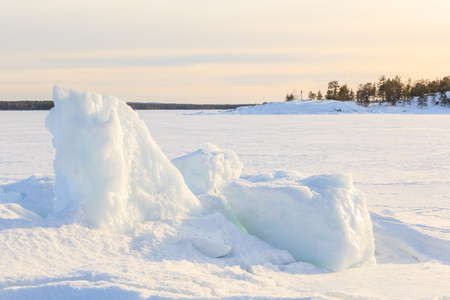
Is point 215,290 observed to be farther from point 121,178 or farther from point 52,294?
point 121,178

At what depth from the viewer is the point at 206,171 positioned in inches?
239

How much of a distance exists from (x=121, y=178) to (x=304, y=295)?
206 cm

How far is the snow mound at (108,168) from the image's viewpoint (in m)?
4.42

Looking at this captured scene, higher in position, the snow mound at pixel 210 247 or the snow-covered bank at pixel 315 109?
the snow-covered bank at pixel 315 109

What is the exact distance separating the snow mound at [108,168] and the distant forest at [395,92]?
8016 centimetres

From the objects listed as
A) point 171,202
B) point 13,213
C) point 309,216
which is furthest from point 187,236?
point 13,213

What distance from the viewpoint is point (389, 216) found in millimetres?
6543

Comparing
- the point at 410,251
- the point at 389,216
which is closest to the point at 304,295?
the point at 410,251

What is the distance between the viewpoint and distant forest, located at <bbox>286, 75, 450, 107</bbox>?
81.0m

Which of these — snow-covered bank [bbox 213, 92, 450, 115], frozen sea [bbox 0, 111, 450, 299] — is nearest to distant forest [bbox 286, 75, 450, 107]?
snow-covered bank [bbox 213, 92, 450, 115]

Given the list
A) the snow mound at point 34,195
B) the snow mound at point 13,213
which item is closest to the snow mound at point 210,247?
the snow mound at point 13,213

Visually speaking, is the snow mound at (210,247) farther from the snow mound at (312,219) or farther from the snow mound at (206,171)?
the snow mound at (206,171)

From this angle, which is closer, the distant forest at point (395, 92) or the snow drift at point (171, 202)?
the snow drift at point (171, 202)

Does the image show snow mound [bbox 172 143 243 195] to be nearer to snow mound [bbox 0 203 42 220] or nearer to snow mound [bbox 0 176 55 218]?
snow mound [bbox 0 176 55 218]
